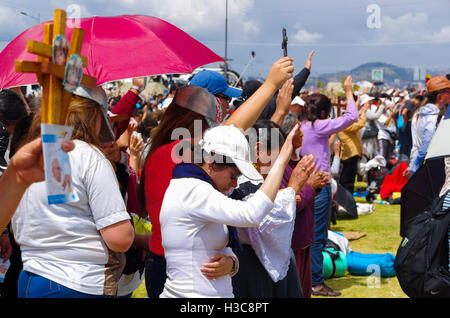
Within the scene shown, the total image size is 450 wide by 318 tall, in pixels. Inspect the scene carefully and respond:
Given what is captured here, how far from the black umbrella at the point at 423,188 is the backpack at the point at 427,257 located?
0.38m

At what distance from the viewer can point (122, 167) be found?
294 cm

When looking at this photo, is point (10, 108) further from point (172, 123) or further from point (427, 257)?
point (427, 257)

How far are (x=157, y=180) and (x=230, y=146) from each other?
0.49 m

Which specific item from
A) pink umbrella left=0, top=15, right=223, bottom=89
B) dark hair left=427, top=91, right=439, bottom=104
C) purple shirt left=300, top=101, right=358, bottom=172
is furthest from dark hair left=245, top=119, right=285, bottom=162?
A: dark hair left=427, top=91, right=439, bottom=104

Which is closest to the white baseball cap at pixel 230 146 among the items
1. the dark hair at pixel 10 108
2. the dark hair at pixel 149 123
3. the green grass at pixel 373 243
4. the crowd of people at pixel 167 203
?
the crowd of people at pixel 167 203

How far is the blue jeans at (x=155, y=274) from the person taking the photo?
2453 millimetres

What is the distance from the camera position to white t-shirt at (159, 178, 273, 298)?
201 centimetres

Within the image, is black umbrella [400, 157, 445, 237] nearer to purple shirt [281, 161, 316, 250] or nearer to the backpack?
the backpack

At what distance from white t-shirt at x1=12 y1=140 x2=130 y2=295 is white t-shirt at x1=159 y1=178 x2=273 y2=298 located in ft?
0.76

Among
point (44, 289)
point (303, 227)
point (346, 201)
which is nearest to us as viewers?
point (44, 289)

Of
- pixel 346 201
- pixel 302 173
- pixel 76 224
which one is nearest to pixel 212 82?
pixel 302 173

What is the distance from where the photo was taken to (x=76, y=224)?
2029mm
